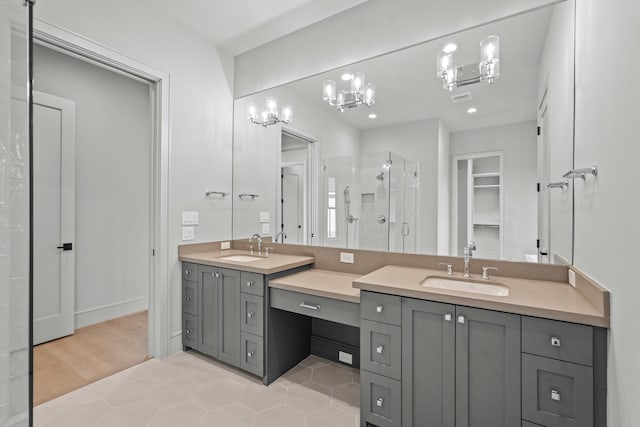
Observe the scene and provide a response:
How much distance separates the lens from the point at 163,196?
98.8 inches

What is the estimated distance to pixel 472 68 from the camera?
191 cm

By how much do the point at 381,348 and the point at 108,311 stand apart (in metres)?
3.19

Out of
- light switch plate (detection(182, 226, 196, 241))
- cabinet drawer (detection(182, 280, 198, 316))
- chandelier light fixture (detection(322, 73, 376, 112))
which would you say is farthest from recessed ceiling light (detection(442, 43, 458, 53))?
cabinet drawer (detection(182, 280, 198, 316))

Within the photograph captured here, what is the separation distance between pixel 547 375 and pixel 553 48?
1.71 metres

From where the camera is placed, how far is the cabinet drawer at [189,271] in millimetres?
2549

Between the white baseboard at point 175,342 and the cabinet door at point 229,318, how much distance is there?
51 centimetres

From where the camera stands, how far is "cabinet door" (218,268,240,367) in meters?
2.24

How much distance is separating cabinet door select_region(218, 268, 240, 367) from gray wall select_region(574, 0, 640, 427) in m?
2.02

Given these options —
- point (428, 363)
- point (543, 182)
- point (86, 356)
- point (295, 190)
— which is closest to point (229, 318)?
point (295, 190)

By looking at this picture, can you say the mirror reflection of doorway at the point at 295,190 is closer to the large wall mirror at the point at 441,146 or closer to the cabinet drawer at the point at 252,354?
the large wall mirror at the point at 441,146

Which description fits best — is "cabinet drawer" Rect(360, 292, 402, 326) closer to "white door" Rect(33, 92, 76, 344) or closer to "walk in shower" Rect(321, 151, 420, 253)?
"walk in shower" Rect(321, 151, 420, 253)

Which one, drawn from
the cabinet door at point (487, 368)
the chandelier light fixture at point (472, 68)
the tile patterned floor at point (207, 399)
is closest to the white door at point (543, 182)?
the chandelier light fixture at point (472, 68)
